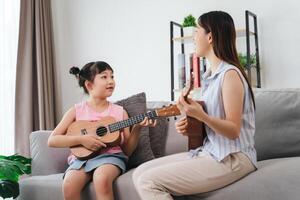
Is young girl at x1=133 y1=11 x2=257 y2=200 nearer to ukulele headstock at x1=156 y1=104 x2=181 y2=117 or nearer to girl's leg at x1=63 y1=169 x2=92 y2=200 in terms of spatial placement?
ukulele headstock at x1=156 y1=104 x2=181 y2=117

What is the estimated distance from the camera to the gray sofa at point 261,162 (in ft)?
4.93

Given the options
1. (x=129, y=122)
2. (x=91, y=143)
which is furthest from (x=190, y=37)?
(x=91, y=143)

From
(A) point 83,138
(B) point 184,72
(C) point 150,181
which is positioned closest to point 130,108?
(A) point 83,138

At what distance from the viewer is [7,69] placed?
3389 millimetres

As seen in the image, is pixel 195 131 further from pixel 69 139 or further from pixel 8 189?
pixel 8 189

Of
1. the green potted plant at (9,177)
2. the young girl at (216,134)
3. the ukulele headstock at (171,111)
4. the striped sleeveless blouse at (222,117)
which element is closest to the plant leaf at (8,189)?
the green potted plant at (9,177)

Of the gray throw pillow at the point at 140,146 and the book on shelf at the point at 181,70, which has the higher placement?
the book on shelf at the point at 181,70

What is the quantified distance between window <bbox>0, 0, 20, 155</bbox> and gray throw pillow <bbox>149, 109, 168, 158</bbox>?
1.64m

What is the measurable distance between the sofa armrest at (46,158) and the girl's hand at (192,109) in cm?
99

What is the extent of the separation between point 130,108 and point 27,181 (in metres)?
0.66

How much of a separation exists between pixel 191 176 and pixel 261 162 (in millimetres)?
479

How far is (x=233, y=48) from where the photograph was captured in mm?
1608

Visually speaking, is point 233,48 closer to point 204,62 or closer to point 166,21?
point 204,62

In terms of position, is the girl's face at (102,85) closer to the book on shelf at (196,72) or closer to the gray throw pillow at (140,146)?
the gray throw pillow at (140,146)
